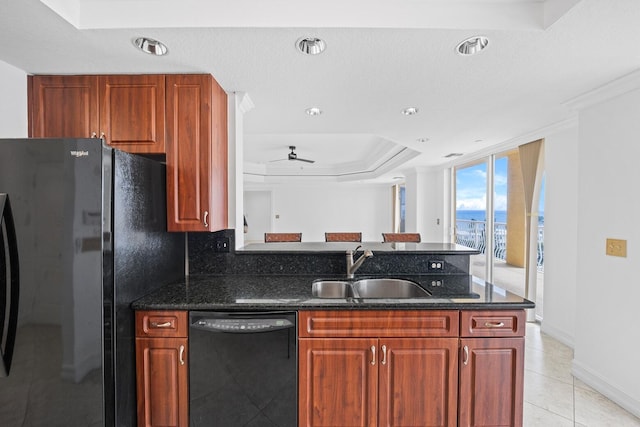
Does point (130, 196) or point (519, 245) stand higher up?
point (130, 196)

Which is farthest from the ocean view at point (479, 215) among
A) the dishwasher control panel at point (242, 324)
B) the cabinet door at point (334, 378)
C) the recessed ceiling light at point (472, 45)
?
the dishwasher control panel at point (242, 324)

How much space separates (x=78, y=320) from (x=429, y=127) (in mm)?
3157

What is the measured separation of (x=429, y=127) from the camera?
3020 millimetres

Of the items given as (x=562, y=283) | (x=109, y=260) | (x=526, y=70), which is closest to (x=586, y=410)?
A: (x=562, y=283)

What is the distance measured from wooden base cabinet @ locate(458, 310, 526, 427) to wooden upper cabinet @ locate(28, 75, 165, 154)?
2171 millimetres

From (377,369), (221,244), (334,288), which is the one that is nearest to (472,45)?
(334,288)

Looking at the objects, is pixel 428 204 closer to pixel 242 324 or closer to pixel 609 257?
pixel 609 257

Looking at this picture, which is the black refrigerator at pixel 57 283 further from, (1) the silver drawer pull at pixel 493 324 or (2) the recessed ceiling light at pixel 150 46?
(1) the silver drawer pull at pixel 493 324

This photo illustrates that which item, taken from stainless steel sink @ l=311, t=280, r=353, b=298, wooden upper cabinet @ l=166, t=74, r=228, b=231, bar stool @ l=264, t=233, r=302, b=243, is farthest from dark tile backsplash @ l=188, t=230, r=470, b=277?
bar stool @ l=264, t=233, r=302, b=243

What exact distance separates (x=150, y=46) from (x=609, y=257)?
3.34 metres

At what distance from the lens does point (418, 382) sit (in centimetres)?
156

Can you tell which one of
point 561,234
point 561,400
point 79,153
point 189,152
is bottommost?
point 561,400

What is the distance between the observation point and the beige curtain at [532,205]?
11.1ft

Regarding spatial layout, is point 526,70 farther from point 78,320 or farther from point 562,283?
point 78,320
